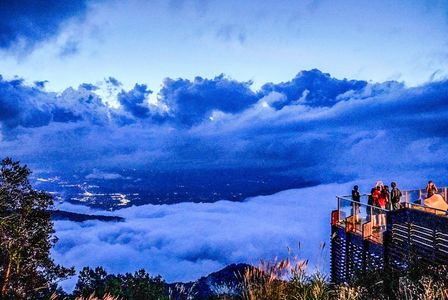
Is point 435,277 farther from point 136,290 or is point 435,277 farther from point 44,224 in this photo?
point 44,224

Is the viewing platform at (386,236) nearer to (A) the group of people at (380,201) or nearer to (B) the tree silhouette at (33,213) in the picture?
(A) the group of people at (380,201)

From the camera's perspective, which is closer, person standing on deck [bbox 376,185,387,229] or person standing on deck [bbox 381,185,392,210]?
person standing on deck [bbox 376,185,387,229]

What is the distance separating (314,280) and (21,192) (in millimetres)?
15893

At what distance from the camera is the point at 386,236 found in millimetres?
14836

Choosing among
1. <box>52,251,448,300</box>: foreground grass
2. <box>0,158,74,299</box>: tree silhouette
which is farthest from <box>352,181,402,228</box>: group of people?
<box>0,158,74,299</box>: tree silhouette

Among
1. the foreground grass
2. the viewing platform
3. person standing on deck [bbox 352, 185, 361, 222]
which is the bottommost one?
the foreground grass

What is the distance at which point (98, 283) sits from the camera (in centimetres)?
1791

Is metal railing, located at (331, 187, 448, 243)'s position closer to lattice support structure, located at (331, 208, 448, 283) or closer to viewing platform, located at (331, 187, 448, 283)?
viewing platform, located at (331, 187, 448, 283)

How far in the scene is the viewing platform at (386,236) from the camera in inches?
475

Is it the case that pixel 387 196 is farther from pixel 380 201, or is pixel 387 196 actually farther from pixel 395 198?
pixel 395 198

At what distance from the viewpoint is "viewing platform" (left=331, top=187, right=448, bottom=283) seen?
39.6 ft

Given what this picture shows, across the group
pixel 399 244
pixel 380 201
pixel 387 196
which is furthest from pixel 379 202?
pixel 399 244

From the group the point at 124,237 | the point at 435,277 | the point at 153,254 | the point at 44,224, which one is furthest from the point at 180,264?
the point at 435,277

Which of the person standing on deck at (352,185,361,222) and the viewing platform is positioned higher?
the person standing on deck at (352,185,361,222)
